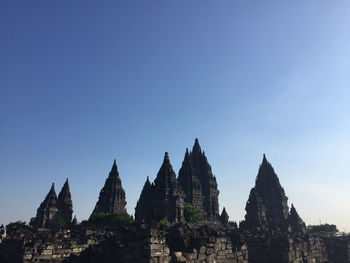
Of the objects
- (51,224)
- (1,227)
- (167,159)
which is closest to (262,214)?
(167,159)

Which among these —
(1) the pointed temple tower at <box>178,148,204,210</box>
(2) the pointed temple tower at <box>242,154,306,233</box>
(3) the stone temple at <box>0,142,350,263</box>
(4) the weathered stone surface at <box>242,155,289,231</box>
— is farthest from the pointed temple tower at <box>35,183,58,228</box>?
(4) the weathered stone surface at <box>242,155,289,231</box>

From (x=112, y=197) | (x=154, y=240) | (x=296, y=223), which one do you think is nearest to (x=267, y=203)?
(x=296, y=223)

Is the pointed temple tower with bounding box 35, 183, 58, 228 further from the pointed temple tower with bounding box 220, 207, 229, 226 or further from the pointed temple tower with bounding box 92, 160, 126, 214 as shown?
the pointed temple tower with bounding box 220, 207, 229, 226

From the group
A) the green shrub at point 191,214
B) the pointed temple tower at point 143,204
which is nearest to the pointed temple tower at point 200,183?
the green shrub at point 191,214

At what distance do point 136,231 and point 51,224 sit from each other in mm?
48594

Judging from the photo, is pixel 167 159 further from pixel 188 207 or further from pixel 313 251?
pixel 313 251

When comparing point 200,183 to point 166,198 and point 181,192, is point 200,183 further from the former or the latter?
point 166,198

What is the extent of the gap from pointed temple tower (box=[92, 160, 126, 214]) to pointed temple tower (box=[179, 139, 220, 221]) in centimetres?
1541

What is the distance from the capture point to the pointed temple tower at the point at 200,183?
6375cm

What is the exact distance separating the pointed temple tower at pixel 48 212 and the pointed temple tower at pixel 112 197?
24.5 ft

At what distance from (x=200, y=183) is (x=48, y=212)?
1390 inches

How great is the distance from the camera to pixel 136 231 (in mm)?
10141

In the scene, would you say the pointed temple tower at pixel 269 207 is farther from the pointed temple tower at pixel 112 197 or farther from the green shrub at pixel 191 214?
the pointed temple tower at pixel 112 197

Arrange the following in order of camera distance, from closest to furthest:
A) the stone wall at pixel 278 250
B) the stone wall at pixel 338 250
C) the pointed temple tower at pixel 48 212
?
the stone wall at pixel 278 250, the stone wall at pixel 338 250, the pointed temple tower at pixel 48 212
